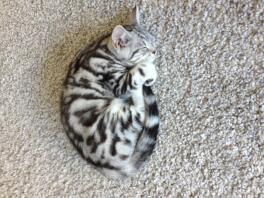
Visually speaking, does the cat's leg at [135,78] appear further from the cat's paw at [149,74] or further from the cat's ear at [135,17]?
the cat's ear at [135,17]

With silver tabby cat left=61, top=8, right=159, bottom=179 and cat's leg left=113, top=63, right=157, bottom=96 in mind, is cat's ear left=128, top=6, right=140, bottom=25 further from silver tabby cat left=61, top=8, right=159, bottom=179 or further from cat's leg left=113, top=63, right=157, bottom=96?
cat's leg left=113, top=63, right=157, bottom=96

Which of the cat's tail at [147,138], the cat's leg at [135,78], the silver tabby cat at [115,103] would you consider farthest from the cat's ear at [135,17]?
the cat's tail at [147,138]

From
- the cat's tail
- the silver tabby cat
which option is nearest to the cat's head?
the silver tabby cat

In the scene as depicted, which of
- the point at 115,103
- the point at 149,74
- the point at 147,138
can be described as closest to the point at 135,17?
the point at 149,74

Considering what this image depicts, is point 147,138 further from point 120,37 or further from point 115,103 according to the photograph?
point 120,37

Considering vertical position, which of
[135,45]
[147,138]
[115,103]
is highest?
[135,45]

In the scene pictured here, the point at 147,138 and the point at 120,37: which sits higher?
the point at 120,37

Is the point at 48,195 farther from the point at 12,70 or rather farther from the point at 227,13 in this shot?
the point at 227,13
